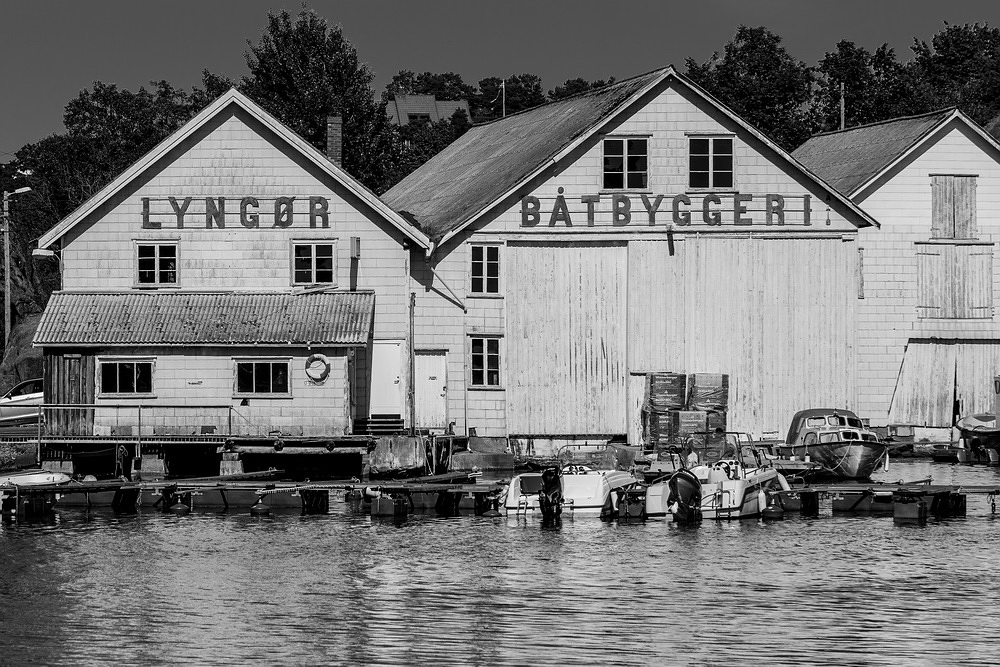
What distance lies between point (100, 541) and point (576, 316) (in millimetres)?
18845

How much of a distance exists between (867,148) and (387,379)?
2068 centimetres

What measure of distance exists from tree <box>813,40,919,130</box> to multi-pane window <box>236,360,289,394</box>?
195 feet

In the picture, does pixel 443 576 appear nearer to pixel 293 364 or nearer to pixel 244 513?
pixel 244 513

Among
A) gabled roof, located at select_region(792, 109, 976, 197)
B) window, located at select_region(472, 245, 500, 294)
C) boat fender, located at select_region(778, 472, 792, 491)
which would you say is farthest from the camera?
gabled roof, located at select_region(792, 109, 976, 197)

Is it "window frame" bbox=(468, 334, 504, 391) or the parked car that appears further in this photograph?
the parked car

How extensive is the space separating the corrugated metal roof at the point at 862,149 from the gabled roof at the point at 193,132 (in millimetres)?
15904

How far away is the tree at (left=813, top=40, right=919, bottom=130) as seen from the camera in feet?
333

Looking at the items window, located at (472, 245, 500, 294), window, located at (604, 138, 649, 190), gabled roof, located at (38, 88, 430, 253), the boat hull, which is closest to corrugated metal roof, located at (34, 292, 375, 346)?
gabled roof, located at (38, 88, 430, 253)

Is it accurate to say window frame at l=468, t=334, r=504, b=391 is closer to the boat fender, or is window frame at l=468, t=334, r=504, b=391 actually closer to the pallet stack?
the pallet stack

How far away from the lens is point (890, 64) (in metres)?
108

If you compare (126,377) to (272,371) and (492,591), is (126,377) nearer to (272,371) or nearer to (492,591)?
(272,371)

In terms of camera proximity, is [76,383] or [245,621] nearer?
[245,621]

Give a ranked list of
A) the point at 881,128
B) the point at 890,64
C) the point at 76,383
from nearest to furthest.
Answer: the point at 76,383 → the point at 881,128 → the point at 890,64

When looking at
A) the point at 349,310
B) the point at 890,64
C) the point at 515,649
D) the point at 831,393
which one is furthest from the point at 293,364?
the point at 890,64
